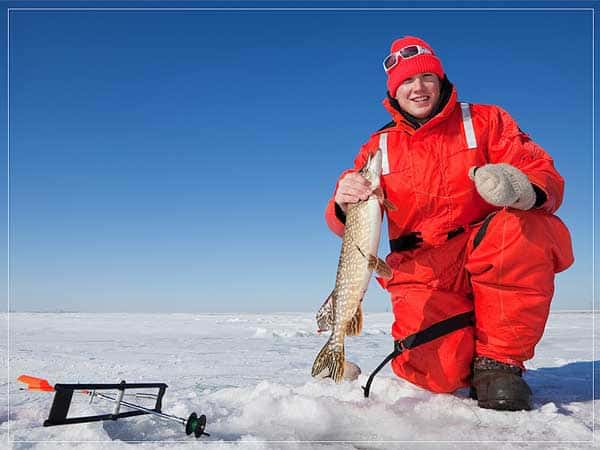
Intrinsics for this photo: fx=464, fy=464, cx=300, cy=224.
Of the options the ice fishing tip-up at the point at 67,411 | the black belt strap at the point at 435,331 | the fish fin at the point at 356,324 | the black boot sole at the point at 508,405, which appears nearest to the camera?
the ice fishing tip-up at the point at 67,411

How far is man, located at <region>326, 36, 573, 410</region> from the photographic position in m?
2.83

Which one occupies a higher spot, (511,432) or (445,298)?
(445,298)

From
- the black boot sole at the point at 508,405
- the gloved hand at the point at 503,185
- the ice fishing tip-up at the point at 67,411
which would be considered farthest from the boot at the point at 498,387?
the ice fishing tip-up at the point at 67,411

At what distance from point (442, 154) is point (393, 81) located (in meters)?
0.79

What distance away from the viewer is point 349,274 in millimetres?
2836

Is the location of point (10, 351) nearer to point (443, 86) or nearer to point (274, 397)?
point (274, 397)

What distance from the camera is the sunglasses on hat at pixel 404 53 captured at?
3627 mm

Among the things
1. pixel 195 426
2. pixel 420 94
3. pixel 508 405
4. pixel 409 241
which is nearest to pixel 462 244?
pixel 409 241

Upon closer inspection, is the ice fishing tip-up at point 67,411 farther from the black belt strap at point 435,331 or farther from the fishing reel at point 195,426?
the black belt strap at point 435,331

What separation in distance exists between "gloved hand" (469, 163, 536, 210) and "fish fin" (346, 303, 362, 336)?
0.98 metres

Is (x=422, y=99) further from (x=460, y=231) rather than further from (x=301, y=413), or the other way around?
(x=301, y=413)

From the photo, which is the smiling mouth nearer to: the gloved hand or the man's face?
the man's face

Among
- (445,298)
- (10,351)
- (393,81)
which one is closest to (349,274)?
(445,298)

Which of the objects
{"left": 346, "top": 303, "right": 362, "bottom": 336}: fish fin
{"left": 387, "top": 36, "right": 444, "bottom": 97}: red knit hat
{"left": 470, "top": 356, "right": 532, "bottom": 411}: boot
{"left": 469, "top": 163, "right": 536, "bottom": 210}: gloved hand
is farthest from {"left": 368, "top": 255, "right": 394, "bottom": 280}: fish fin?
{"left": 387, "top": 36, "right": 444, "bottom": 97}: red knit hat
